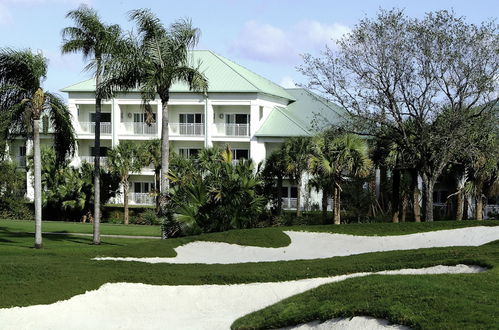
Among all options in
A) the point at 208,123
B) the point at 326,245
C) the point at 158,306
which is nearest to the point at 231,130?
the point at 208,123

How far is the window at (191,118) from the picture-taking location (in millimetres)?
61162

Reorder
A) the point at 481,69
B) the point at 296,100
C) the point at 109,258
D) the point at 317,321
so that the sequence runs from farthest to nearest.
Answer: the point at 296,100
the point at 481,69
the point at 109,258
the point at 317,321

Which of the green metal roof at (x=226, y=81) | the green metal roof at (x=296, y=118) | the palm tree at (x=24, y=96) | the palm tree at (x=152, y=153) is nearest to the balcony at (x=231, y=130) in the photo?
the green metal roof at (x=296, y=118)

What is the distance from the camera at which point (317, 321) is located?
14.4 meters

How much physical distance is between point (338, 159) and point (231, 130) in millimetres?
21579

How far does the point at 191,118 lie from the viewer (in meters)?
61.5

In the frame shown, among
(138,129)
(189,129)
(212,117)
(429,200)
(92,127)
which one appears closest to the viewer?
(429,200)

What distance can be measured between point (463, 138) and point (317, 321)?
21906 millimetres

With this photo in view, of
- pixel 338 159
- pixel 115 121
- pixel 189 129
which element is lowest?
pixel 338 159

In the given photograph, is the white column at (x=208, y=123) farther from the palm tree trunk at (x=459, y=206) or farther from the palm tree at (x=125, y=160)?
the palm tree trunk at (x=459, y=206)

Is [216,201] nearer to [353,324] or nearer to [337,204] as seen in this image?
[337,204]

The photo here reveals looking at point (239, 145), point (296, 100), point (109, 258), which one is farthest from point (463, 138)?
point (296, 100)

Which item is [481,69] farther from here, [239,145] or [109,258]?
[239,145]

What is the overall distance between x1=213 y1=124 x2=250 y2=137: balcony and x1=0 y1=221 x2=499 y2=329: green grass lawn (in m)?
30.2
